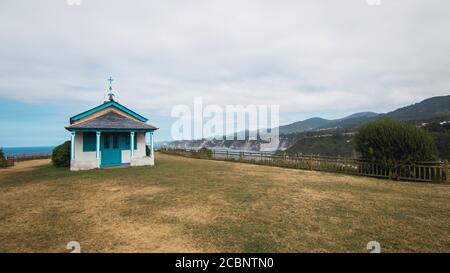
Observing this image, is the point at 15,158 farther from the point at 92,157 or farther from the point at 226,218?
the point at 226,218

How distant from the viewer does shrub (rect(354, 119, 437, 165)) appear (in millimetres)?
10883

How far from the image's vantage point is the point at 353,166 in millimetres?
13242

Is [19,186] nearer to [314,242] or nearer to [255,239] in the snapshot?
[255,239]

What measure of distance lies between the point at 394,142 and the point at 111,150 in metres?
19.1

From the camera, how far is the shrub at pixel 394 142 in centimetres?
1088

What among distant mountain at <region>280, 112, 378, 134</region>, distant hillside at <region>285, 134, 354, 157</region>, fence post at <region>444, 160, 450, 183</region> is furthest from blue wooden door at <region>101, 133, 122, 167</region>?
distant mountain at <region>280, 112, 378, 134</region>

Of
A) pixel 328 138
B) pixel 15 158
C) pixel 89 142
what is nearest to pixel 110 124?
pixel 89 142

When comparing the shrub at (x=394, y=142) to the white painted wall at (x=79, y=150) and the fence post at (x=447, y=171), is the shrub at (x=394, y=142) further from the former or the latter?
the white painted wall at (x=79, y=150)

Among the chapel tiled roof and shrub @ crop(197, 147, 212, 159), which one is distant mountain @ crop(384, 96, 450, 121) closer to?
shrub @ crop(197, 147, 212, 159)

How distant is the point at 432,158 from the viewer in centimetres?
1088

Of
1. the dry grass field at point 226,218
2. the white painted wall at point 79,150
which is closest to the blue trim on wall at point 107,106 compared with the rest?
the white painted wall at point 79,150

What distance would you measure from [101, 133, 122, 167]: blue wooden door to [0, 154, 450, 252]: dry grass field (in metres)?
7.53

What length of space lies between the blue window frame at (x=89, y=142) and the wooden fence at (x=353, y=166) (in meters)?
12.1
